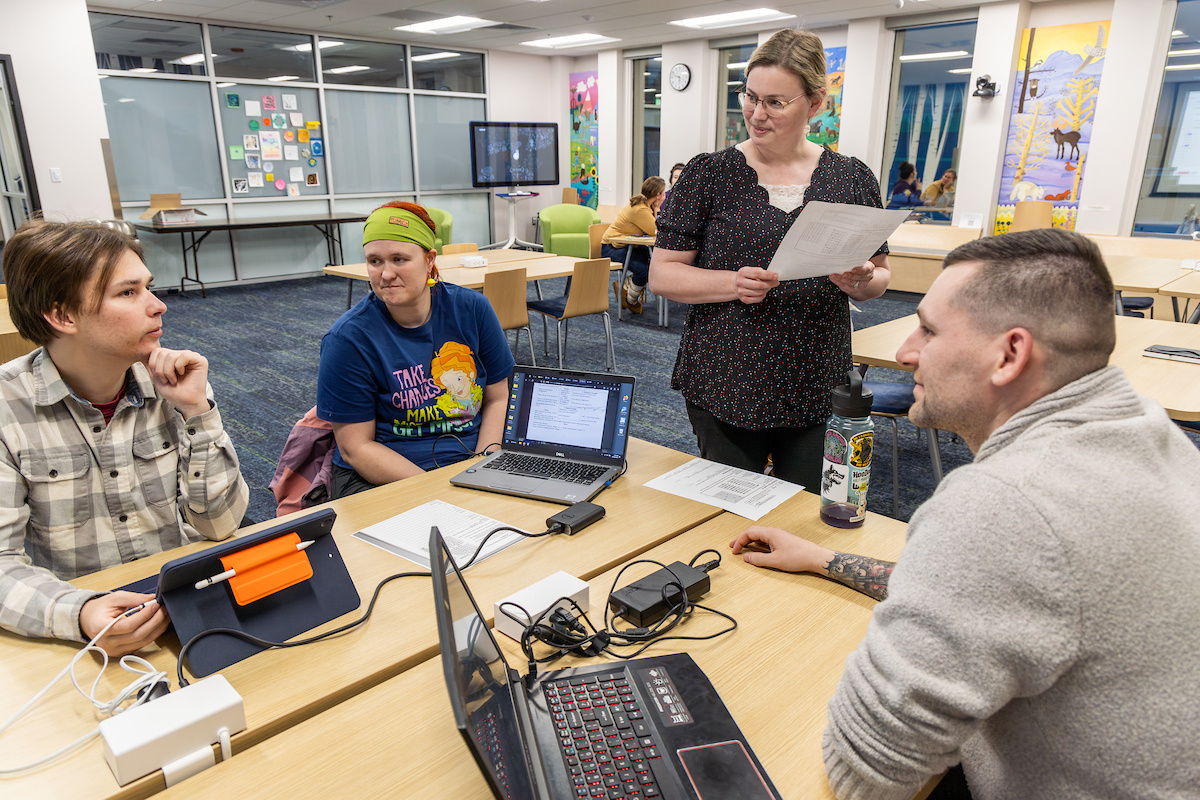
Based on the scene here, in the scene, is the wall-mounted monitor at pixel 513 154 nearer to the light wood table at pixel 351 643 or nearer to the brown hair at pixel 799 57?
the brown hair at pixel 799 57

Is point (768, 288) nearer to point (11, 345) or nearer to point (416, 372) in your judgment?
point (416, 372)

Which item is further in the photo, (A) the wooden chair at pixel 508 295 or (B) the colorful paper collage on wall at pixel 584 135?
(B) the colorful paper collage on wall at pixel 584 135

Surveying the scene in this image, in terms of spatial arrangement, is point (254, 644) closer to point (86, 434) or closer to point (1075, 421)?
point (86, 434)

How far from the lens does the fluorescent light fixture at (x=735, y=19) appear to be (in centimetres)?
737

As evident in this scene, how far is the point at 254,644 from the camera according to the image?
1102 mm

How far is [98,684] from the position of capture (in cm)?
102

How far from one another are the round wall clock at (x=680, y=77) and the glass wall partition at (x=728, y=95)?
14.7 inches

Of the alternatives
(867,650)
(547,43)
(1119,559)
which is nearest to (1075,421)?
(1119,559)

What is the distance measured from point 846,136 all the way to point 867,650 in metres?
8.12

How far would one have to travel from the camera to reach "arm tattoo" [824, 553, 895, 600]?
1.23 m

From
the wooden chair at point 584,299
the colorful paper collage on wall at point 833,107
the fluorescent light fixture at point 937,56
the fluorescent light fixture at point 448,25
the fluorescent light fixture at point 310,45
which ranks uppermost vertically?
the fluorescent light fixture at point 448,25

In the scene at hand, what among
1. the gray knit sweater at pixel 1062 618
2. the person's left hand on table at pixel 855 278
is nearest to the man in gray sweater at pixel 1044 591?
the gray knit sweater at pixel 1062 618

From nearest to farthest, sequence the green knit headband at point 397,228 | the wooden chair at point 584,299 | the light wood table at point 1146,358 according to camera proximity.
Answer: the green knit headband at point 397,228
the light wood table at point 1146,358
the wooden chair at point 584,299

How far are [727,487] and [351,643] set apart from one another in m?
0.88
